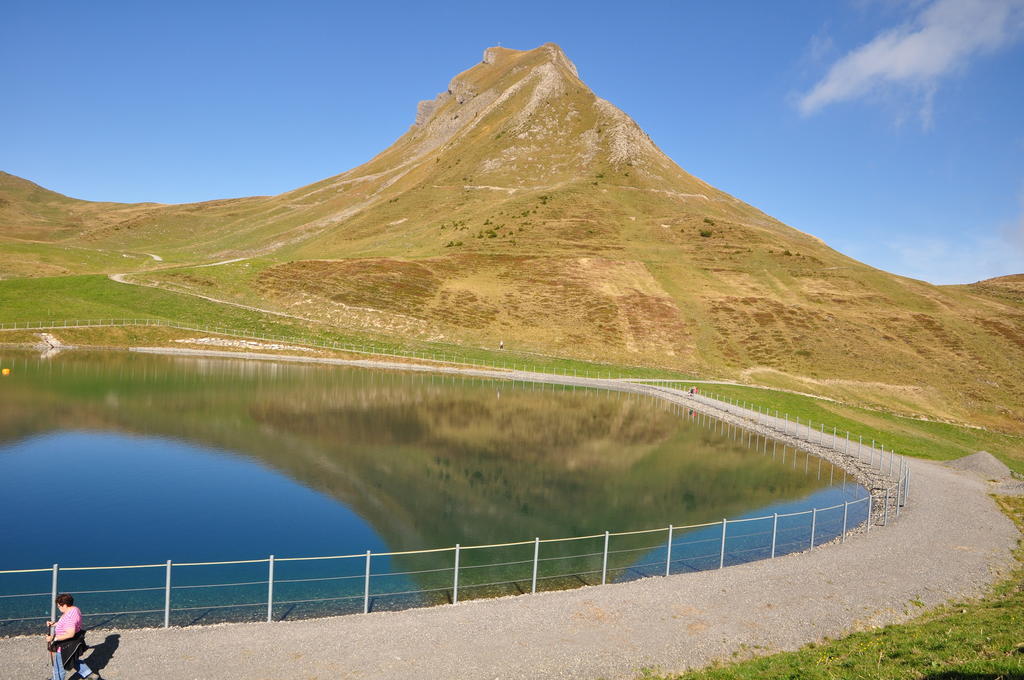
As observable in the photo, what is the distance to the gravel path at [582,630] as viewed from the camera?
623 inches

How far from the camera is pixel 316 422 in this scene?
167ft

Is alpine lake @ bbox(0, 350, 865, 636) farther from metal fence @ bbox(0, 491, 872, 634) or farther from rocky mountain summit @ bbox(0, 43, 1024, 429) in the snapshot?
rocky mountain summit @ bbox(0, 43, 1024, 429)

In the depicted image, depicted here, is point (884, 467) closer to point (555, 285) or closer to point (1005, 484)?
point (1005, 484)

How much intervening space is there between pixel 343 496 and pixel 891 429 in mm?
62981

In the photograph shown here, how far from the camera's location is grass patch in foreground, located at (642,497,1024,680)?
43.3 ft

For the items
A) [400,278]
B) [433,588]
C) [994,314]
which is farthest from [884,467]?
[994,314]

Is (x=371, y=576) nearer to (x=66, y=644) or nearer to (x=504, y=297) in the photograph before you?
(x=66, y=644)

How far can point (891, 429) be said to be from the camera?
68.9 m

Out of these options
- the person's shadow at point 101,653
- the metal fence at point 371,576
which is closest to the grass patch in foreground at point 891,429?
the metal fence at point 371,576

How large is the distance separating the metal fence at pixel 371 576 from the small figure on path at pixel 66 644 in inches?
73.6

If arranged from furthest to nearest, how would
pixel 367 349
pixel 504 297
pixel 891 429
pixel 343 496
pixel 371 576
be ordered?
1. pixel 504 297
2. pixel 367 349
3. pixel 891 429
4. pixel 343 496
5. pixel 371 576

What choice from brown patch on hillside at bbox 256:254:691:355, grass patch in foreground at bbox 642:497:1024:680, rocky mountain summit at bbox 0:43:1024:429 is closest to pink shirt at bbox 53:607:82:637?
grass patch in foreground at bbox 642:497:1024:680

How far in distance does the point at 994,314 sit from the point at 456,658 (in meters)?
155

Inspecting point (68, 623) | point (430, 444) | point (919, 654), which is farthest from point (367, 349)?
point (919, 654)
